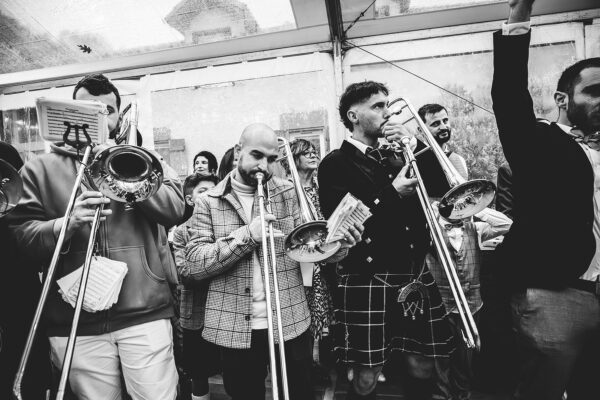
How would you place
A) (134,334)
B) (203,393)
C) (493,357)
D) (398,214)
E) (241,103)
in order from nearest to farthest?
(134,334), (398,214), (203,393), (493,357), (241,103)

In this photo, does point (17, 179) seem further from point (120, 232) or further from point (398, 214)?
point (398, 214)

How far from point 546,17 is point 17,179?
5.80m

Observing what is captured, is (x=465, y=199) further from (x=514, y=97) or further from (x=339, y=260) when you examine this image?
(x=339, y=260)

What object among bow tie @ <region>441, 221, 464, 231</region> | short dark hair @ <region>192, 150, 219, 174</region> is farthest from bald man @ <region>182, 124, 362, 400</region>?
short dark hair @ <region>192, 150, 219, 174</region>

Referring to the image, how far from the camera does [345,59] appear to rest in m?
5.07

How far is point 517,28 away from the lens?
1.75 meters

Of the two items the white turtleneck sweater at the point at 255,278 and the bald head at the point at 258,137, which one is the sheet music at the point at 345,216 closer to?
the white turtleneck sweater at the point at 255,278

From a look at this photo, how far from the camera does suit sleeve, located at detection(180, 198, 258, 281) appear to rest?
7.30ft

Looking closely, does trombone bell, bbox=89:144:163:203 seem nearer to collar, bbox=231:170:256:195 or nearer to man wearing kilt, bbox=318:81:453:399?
collar, bbox=231:170:256:195

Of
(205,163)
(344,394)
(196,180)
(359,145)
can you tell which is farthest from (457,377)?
(205,163)

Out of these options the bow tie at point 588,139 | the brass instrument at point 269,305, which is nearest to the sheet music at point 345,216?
the brass instrument at point 269,305

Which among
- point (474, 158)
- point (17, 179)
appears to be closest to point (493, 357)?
point (474, 158)

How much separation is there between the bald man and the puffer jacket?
0.28 meters

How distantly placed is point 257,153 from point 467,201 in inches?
56.3
